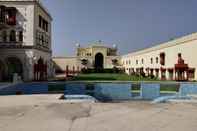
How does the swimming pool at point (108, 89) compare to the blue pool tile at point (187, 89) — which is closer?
the swimming pool at point (108, 89)

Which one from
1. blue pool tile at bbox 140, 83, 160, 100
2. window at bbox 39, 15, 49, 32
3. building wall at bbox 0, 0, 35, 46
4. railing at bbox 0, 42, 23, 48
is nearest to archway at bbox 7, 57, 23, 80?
railing at bbox 0, 42, 23, 48

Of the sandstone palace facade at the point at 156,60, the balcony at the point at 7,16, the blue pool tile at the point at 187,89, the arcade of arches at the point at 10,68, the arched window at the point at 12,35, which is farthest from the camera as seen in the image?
the arcade of arches at the point at 10,68

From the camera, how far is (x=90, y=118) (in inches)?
393

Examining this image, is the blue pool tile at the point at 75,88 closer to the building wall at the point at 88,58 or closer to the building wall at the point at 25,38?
the building wall at the point at 25,38

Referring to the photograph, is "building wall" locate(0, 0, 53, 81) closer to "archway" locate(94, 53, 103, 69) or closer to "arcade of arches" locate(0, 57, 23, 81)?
"arcade of arches" locate(0, 57, 23, 81)

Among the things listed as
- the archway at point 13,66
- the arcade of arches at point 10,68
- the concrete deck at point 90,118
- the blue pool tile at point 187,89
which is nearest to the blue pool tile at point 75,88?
the blue pool tile at point 187,89

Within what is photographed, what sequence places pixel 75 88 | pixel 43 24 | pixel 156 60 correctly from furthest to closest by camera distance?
pixel 156 60 < pixel 43 24 < pixel 75 88

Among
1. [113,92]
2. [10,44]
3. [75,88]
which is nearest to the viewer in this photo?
[113,92]

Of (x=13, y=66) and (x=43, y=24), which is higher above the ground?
(x=43, y=24)

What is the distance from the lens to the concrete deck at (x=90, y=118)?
28.5 feet

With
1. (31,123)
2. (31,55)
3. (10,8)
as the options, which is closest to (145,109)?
(31,123)

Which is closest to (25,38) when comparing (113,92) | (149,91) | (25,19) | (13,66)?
(25,19)

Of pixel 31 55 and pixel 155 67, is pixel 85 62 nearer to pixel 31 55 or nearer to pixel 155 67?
pixel 155 67

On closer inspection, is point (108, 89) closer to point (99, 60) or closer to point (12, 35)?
point (12, 35)
